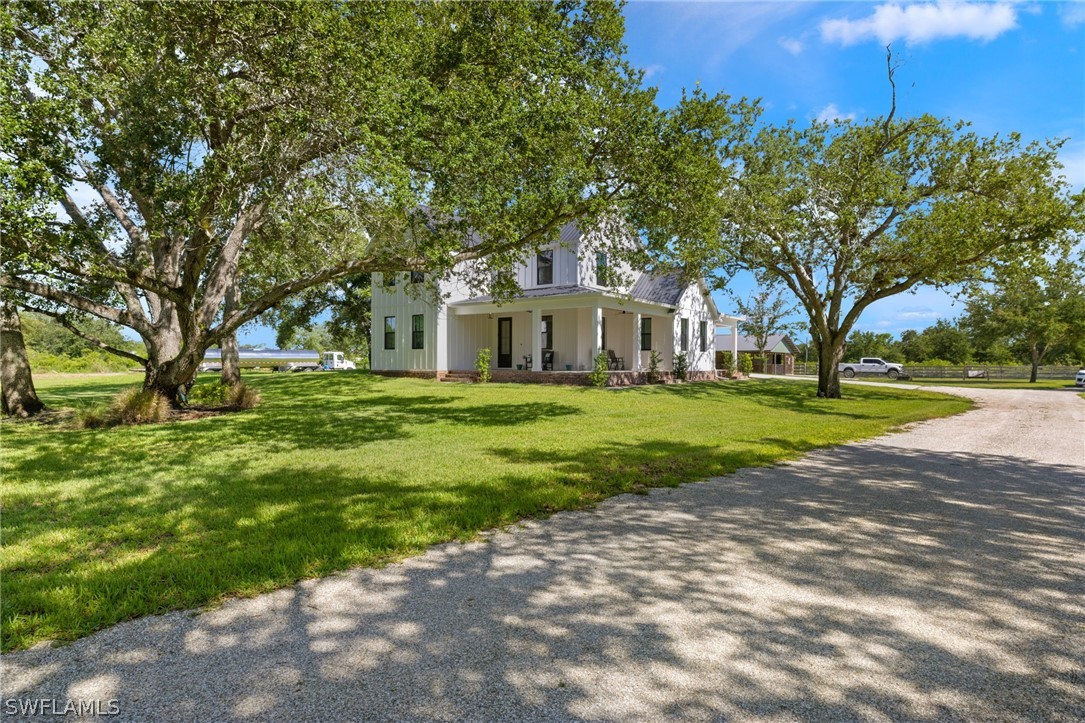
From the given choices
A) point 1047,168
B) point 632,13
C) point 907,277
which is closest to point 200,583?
point 632,13

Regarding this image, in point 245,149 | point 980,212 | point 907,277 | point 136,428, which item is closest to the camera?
point 245,149

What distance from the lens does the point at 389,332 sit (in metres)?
24.4

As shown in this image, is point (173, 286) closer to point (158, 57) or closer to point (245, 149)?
point (245, 149)

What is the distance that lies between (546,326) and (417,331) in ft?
18.8

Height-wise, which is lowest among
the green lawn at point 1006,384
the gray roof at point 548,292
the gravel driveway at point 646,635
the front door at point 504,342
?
the green lawn at point 1006,384

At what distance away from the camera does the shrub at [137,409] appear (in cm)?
1034

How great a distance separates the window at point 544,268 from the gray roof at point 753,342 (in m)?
29.2

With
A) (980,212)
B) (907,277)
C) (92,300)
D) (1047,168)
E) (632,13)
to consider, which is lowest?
(92,300)

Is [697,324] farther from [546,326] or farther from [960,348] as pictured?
[960,348]

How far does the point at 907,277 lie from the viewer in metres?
17.0

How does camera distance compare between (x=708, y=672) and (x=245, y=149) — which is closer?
(x=708, y=672)

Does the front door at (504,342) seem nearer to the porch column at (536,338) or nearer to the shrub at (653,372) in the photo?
the porch column at (536,338)

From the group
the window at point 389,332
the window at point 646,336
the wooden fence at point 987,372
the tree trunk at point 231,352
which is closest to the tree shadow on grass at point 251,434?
the tree trunk at point 231,352

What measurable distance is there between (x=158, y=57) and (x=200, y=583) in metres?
8.22
